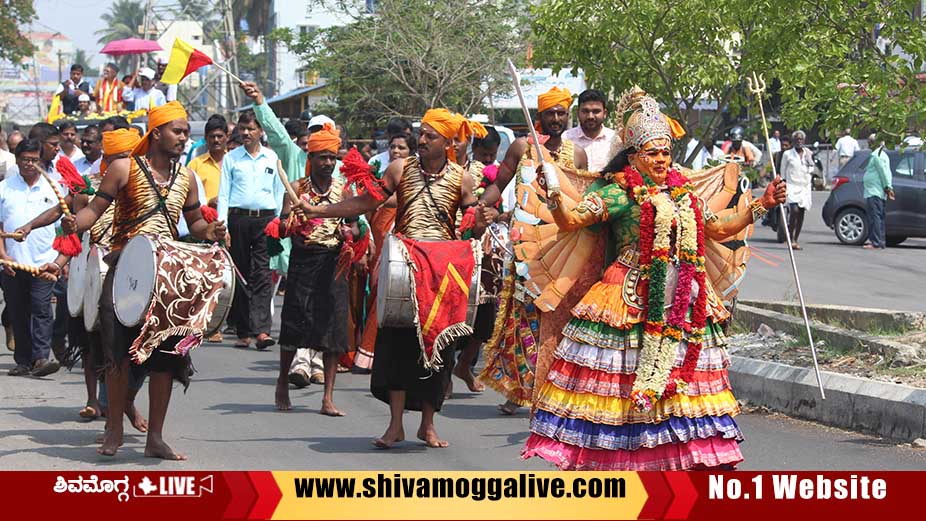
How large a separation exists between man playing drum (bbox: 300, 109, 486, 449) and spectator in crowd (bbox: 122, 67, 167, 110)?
43.3 ft

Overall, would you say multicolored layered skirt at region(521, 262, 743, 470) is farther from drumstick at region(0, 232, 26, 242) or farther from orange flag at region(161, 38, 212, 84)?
drumstick at region(0, 232, 26, 242)

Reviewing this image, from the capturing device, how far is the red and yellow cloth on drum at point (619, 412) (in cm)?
683

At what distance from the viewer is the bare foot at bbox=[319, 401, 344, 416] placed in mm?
10141

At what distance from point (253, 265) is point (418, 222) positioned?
213 inches

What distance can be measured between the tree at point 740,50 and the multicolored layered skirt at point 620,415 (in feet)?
14.1

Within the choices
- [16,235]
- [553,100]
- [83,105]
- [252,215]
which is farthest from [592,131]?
[83,105]

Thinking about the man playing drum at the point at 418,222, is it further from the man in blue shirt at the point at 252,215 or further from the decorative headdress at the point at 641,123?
the man in blue shirt at the point at 252,215

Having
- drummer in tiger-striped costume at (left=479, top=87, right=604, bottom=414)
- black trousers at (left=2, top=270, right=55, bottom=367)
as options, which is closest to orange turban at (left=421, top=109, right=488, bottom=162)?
drummer in tiger-striped costume at (left=479, top=87, right=604, bottom=414)

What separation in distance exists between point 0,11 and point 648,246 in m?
53.8

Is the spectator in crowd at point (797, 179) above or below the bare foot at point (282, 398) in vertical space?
above

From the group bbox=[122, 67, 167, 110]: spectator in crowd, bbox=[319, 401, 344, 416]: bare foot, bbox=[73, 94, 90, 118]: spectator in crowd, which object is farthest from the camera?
bbox=[73, 94, 90, 118]: spectator in crowd

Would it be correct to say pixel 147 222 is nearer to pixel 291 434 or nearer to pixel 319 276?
pixel 291 434

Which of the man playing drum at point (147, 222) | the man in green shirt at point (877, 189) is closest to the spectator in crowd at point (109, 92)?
the man in green shirt at point (877, 189)

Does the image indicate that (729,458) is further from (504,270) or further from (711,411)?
(504,270)
